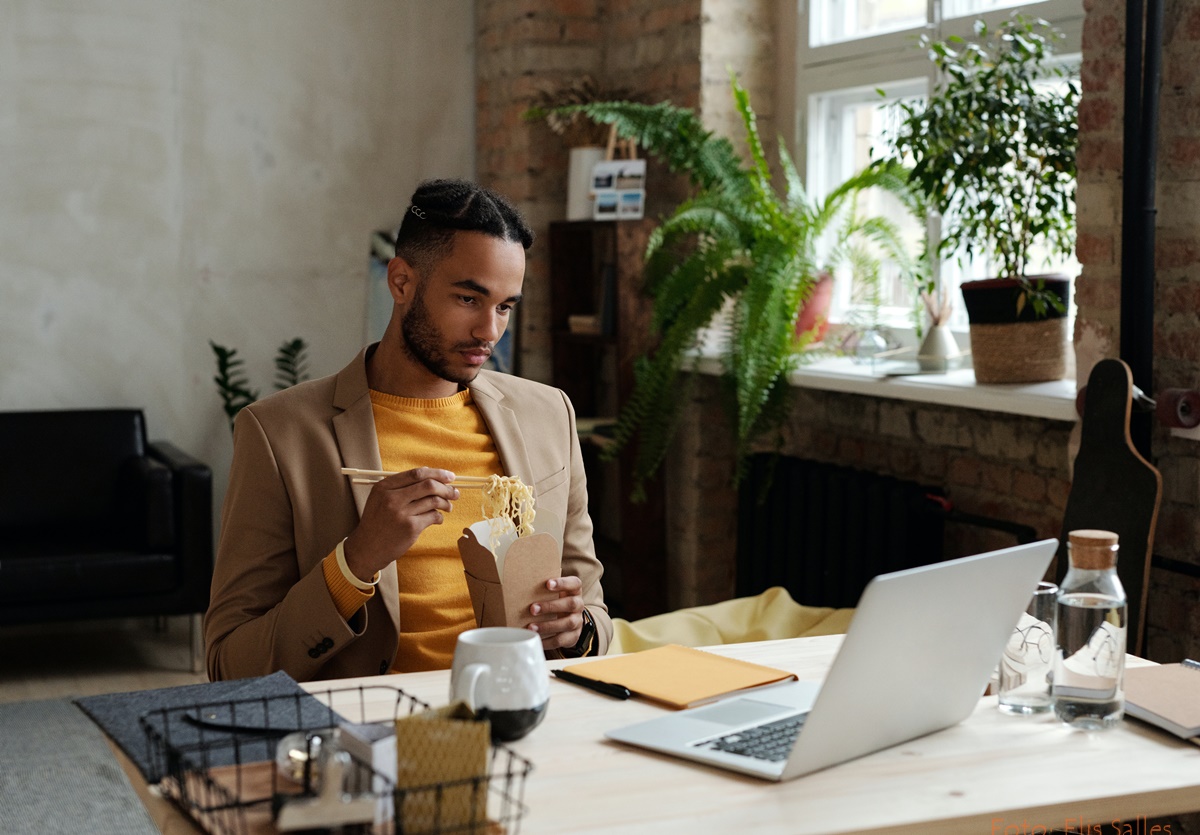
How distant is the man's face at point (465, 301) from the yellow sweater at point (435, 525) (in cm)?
11

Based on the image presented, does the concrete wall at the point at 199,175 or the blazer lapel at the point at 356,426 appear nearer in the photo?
the blazer lapel at the point at 356,426

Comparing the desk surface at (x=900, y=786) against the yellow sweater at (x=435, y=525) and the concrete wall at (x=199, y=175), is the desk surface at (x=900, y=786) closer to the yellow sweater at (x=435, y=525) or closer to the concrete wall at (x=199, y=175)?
the yellow sweater at (x=435, y=525)

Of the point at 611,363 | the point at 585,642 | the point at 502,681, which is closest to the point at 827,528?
the point at 611,363

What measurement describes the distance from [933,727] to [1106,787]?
20 centimetres

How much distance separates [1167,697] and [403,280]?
50.0 inches

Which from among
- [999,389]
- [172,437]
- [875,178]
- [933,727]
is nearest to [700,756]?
[933,727]

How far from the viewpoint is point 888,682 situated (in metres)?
1.31

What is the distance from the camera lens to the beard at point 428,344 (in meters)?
2.10

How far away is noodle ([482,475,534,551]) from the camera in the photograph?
1962 mm

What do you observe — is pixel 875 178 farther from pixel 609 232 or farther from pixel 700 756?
pixel 700 756

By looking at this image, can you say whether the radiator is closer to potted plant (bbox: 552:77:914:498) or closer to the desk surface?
potted plant (bbox: 552:77:914:498)

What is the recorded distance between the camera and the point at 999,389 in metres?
3.04

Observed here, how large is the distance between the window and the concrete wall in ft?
5.47

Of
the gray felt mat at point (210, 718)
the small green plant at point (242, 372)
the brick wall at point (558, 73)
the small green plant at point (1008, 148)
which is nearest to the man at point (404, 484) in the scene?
the gray felt mat at point (210, 718)
